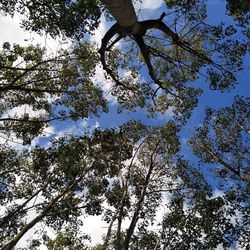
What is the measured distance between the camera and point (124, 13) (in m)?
6.00

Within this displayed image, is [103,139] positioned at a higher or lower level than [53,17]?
higher

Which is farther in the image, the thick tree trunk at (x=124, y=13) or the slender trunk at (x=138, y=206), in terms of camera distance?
the slender trunk at (x=138, y=206)

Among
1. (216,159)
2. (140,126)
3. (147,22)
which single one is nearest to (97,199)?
(140,126)

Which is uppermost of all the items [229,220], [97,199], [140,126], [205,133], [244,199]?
Result: [205,133]

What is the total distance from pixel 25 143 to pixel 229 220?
30.9 feet

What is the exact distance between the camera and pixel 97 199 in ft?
50.7

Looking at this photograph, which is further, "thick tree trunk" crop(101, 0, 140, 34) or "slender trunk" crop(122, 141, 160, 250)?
"slender trunk" crop(122, 141, 160, 250)

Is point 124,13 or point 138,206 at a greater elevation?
point 138,206

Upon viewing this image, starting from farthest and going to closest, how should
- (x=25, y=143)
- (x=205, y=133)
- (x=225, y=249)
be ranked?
1. (x=205, y=133)
2. (x=225, y=249)
3. (x=25, y=143)

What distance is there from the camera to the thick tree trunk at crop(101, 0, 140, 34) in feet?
18.5

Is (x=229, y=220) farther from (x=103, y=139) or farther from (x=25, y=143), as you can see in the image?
(x=25, y=143)

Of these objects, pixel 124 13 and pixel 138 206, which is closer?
pixel 124 13

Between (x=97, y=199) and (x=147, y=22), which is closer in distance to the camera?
(x=147, y=22)

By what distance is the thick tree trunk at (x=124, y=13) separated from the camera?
18.5ft
